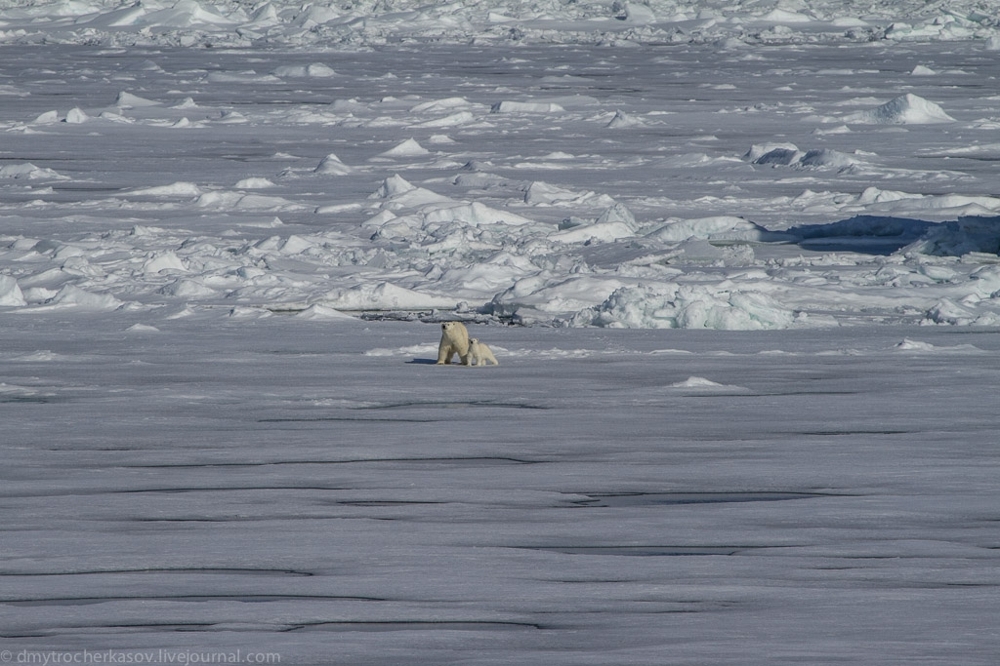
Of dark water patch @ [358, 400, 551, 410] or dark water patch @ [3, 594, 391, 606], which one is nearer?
dark water patch @ [3, 594, 391, 606]

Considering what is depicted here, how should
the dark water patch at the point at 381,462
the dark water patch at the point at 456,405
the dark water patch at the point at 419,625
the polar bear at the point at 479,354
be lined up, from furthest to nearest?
1. the polar bear at the point at 479,354
2. the dark water patch at the point at 456,405
3. the dark water patch at the point at 381,462
4. the dark water patch at the point at 419,625

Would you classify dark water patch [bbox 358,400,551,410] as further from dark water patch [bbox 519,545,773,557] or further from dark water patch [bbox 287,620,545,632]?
dark water patch [bbox 287,620,545,632]

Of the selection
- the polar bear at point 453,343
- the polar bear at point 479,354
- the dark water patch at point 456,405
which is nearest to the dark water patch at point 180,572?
the dark water patch at point 456,405

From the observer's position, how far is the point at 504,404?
5.83m

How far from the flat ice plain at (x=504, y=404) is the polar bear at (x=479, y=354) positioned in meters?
0.11

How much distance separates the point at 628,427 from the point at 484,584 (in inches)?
79.6

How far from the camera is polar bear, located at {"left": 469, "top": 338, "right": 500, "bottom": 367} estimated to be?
662 cm

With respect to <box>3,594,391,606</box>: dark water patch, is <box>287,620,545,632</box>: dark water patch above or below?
above

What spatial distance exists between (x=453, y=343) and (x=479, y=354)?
5.4 inches

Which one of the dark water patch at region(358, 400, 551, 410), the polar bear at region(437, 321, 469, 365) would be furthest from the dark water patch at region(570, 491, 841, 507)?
the polar bear at region(437, 321, 469, 365)

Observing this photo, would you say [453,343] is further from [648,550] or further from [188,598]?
[188,598]

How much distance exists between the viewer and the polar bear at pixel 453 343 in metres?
6.49

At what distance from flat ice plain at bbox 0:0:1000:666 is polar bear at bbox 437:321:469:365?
0.33 feet

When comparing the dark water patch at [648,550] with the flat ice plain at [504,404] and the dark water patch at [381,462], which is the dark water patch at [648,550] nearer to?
the flat ice plain at [504,404]
